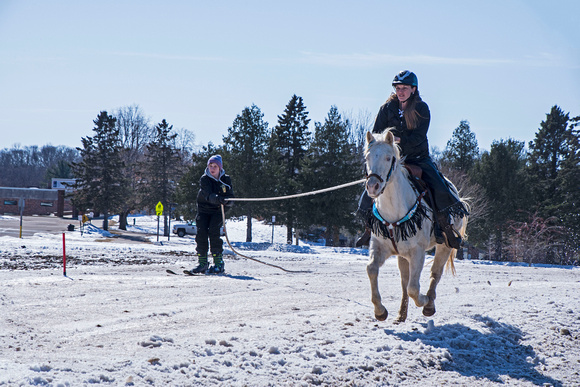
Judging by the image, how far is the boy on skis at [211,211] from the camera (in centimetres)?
1219

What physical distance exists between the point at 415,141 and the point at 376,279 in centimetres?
204

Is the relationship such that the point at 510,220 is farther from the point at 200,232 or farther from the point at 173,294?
the point at 173,294

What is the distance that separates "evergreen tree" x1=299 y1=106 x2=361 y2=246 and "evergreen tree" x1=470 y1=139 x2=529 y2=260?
12.9 metres

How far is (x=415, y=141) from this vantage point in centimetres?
750

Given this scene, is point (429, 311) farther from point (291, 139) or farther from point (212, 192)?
point (291, 139)

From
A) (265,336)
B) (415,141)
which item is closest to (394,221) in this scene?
(415,141)

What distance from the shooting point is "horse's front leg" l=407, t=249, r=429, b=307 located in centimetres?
668

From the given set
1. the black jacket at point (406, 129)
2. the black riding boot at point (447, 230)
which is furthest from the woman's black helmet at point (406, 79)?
the black riding boot at point (447, 230)

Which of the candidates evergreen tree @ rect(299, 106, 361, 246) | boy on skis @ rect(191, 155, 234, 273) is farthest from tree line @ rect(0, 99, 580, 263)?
boy on skis @ rect(191, 155, 234, 273)

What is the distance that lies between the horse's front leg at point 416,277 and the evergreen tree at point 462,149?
56049 millimetres

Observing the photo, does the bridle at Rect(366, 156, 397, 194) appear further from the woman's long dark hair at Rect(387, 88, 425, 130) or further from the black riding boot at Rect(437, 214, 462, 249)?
the black riding boot at Rect(437, 214, 462, 249)

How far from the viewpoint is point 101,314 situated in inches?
277

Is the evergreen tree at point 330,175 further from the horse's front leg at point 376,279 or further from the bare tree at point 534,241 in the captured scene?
the horse's front leg at point 376,279

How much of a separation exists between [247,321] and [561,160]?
49.3m
